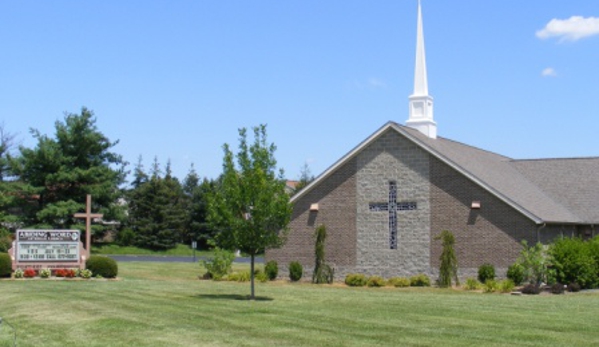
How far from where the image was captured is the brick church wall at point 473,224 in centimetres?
3712

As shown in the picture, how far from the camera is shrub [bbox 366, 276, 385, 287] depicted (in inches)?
1516

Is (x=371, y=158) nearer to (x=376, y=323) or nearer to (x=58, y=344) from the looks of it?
(x=376, y=323)

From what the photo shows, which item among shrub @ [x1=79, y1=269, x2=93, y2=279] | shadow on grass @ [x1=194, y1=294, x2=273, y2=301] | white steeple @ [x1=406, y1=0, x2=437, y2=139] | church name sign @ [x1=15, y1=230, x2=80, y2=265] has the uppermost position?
white steeple @ [x1=406, y1=0, x2=437, y2=139]

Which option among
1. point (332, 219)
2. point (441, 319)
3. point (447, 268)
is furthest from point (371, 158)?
point (441, 319)

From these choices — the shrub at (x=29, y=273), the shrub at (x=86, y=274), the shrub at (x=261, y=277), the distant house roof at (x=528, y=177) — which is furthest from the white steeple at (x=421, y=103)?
the shrub at (x=29, y=273)

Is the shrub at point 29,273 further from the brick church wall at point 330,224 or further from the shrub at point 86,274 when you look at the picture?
the brick church wall at point 330,224

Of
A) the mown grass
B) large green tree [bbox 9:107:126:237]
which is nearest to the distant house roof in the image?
large green tree [bbox 9:107:126:237]

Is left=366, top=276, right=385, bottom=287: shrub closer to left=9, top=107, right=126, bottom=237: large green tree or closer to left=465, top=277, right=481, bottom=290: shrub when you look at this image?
left=465, top=277, right=481, bottom=290: shrub

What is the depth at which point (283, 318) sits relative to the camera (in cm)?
2119

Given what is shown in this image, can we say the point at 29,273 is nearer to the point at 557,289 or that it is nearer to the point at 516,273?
the point at 516,273

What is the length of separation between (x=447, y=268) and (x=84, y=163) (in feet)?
114

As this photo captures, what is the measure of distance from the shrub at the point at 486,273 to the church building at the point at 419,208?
0.37 m

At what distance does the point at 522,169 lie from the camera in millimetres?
47375

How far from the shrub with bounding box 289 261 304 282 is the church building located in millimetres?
426
